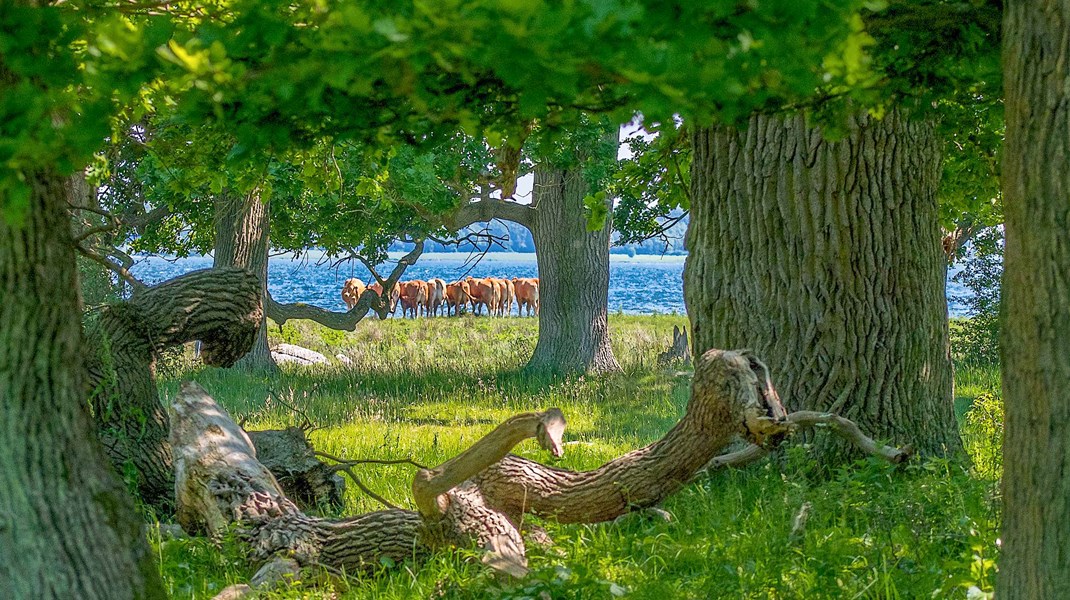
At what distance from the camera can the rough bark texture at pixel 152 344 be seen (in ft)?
21.2

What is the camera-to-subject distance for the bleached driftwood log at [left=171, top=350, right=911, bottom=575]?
4680mm

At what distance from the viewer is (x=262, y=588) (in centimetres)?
473

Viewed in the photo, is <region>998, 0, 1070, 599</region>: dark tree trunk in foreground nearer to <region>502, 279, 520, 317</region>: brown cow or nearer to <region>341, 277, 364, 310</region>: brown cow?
<region>341, 277, 364, 310</region>: brown cow

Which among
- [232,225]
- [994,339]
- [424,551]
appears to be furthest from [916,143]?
[232,225]

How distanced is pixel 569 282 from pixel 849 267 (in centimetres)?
1118

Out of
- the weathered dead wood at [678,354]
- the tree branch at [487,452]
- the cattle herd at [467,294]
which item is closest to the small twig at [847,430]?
the tree branch at [487,452]

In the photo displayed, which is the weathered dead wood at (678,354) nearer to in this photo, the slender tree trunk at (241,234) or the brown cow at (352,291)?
the slender tree trunk at (241,234)

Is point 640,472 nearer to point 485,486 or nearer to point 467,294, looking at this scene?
point 485,486

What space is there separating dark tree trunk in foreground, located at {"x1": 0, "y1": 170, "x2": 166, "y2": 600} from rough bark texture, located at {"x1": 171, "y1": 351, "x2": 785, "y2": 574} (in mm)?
1856

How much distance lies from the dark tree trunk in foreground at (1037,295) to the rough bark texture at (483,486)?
1485 millimetres

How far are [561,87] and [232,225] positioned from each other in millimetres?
15496

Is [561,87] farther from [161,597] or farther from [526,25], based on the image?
[161,597]

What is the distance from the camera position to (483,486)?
18.6ft

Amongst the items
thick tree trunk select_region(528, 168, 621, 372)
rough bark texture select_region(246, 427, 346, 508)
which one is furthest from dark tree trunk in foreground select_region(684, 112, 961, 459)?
thick tree trunk select_region(528, 168, 621, 372)
